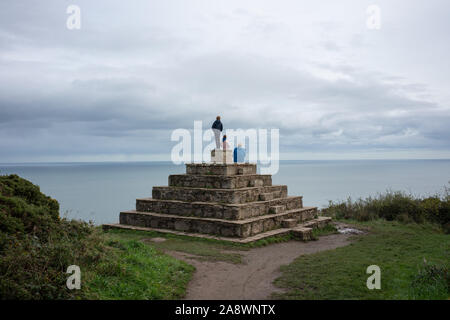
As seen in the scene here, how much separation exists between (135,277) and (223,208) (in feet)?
20.9

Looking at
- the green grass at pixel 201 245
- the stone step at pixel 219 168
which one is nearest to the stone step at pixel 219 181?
the stone step at pixel 219 168

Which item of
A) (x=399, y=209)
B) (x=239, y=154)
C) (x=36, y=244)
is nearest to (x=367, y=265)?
(x=36, y=244)

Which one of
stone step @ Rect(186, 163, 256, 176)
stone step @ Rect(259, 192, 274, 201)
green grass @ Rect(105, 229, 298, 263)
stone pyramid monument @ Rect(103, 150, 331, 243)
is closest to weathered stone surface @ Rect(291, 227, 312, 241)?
stone pyramid monument @ Rect(103, 150, 331, 243)

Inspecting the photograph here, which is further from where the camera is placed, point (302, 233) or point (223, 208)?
point (302, 233)

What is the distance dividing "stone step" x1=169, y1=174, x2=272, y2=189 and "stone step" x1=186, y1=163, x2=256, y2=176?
17.0 inches

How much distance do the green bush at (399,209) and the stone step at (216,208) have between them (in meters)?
5.07

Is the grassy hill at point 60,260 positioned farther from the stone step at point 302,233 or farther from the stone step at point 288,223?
the stone step at point 288,223

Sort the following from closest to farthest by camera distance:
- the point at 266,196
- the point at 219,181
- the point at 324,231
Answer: the point at 219,181
the point at 266,196
the point at 324,231

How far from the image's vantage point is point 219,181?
1437 centimetres

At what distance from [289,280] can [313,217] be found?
918 centimetres

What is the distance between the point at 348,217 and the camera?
1900cm

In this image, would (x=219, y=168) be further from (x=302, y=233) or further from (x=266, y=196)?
(x=302, y=233)

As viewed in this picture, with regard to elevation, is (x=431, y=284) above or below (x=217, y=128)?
below
